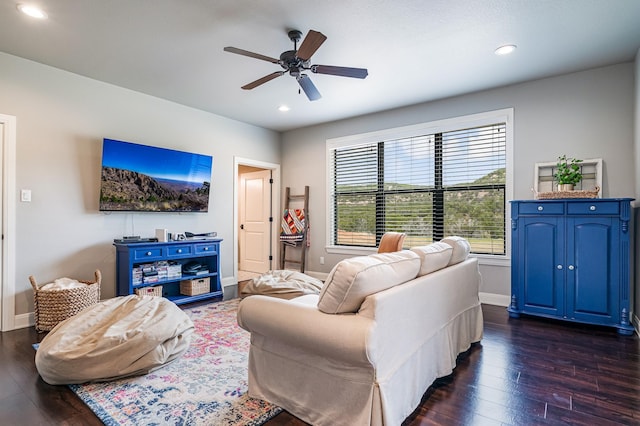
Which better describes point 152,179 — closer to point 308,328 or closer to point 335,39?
point 335,39

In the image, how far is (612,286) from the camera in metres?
3.23

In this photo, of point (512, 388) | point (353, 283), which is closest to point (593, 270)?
point (512, 388)

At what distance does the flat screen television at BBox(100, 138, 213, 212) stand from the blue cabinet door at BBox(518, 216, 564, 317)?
13.9 feet

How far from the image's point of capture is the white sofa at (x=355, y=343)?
60.7 inches

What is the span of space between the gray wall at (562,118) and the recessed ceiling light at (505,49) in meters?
1.01

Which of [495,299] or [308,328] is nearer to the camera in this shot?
[308,328]

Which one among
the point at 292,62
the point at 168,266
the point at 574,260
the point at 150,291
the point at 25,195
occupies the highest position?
the point at 292,62

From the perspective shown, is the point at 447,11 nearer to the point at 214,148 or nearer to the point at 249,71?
the point at 249,71


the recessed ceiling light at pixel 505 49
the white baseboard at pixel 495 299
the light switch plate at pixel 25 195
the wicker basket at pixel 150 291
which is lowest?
the white baseboard at pixel 495 299

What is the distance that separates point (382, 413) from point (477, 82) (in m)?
3.90

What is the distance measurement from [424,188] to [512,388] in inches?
124

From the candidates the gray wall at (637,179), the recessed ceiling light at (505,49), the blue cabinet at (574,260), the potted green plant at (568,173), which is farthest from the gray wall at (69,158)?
the gray wall at (637,179)

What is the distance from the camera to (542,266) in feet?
11.7

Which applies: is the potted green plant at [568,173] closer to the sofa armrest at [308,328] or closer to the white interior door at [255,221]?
the sofa armrest at [308,328]
